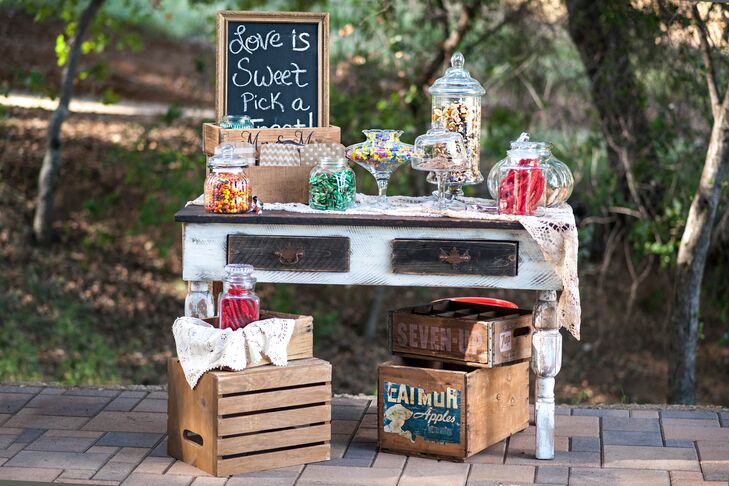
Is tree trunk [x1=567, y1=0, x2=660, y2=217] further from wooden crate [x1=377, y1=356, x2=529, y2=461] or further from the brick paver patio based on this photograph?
wooden crate [x1=377, y1=356, x2=529, y2=461]

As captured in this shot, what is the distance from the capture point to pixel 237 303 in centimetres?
397

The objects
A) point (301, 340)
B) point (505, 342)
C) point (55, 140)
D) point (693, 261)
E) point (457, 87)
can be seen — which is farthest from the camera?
point (55, 140)

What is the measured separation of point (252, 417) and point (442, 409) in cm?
68

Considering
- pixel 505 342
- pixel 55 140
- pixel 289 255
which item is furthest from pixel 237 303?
pixel 55 140

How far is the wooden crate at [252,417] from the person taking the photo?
3.89 metres

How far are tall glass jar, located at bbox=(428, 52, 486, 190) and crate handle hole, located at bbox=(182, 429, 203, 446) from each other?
127cm

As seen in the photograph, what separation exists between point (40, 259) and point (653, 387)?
457 centimetres

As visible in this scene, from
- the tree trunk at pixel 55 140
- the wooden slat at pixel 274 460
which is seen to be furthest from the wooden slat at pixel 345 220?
the tree trunk at pixel 55 140

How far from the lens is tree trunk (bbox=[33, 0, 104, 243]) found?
7.40 metres

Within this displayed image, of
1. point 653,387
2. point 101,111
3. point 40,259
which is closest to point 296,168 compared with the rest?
point 40,259

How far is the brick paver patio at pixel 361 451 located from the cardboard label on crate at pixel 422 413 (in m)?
0.10

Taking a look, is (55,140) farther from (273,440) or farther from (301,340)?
(273,440)

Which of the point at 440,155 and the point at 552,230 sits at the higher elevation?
the point at 440,155

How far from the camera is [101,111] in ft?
33.7
